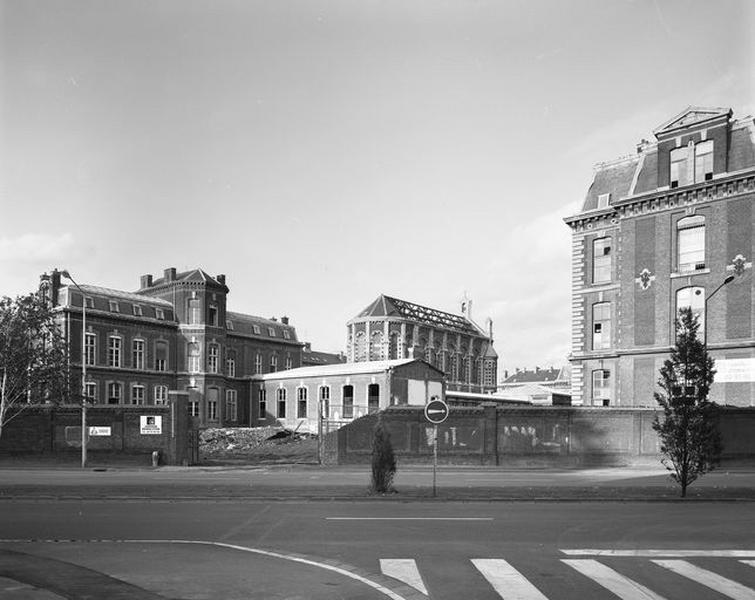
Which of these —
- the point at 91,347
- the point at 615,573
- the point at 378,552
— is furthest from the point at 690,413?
the point at 91,347

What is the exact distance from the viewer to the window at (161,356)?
75375 mm

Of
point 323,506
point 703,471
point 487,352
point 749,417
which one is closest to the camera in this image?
point 323,506

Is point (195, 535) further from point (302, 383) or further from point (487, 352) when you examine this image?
point (487, 352)

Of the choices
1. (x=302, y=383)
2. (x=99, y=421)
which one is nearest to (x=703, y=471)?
(x=99, y=421)

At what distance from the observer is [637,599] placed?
318 inches

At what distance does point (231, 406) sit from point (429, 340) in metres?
30.2

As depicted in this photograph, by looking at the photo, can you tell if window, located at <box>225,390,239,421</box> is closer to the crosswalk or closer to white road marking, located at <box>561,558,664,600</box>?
the crosswalk

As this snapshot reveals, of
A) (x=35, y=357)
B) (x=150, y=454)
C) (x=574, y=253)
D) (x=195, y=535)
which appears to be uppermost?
(x=574, y=253)

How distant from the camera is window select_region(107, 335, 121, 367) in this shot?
7094cm

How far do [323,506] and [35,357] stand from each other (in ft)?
35.9

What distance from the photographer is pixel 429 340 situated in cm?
10025

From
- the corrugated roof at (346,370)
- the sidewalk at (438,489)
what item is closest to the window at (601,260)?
the sidewalk at (438,489)

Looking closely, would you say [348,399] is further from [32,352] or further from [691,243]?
[32,352]

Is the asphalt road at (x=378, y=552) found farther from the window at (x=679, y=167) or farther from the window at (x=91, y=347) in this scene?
the window at (x=91, y=347)
